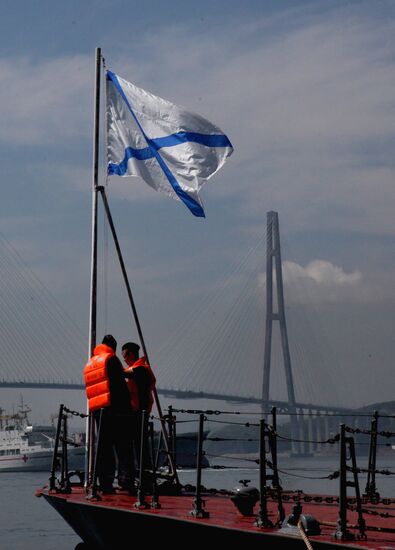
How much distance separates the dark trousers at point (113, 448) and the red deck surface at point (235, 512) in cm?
22

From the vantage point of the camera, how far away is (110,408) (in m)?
10.9

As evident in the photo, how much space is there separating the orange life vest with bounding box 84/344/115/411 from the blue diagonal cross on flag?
7.32 ft

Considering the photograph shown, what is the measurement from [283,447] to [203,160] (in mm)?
100771

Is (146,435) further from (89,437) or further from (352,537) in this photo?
(352,537)

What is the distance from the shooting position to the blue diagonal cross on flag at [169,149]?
12258mm

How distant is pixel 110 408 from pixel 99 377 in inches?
13.3

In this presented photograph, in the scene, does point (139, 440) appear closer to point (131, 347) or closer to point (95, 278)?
point (131, 347)

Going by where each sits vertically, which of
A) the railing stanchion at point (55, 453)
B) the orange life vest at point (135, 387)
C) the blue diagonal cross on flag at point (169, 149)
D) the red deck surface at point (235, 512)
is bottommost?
the red deck surface at point (235, 512)

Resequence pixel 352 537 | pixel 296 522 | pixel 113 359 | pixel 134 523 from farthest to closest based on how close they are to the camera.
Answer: pixel 113 359, pixel 134 523, pixel 296 522, pixel 352 537

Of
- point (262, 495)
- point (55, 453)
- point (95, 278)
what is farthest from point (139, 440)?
point (262, 495)

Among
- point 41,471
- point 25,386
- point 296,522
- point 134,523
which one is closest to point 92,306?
point 134,523

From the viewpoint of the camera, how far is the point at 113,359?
35.3 feet

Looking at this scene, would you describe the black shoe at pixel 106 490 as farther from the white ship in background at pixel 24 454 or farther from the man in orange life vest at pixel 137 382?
the white ship in background at pixel 24 454

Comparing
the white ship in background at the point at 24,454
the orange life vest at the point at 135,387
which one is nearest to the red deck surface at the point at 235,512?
the orange life vest at the point at 135,387
